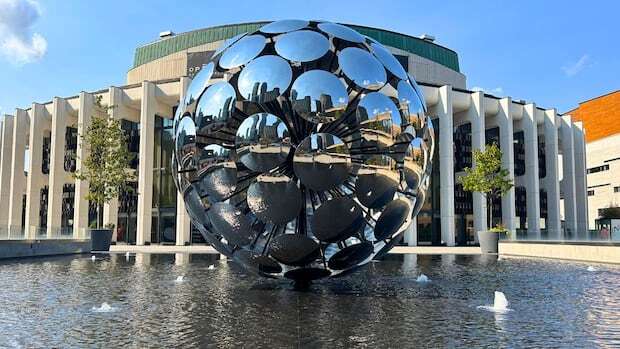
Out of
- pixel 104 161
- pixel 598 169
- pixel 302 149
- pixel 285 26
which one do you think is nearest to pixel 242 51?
pixel 285 26

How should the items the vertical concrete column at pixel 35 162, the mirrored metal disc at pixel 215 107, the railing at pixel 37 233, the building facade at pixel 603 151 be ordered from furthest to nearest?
the building facade at pixel 603 151 → the vertical concrete column at pixel 35 162 → the railing at pixel 37 233 → the mirrored metal disc at pixel 215 107

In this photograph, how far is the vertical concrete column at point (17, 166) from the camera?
45344 mm

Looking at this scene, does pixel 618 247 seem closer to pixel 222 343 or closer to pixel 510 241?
pixel 510 241

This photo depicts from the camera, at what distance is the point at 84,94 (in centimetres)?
3916

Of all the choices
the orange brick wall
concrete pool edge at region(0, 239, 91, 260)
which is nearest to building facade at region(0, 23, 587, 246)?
concrete pool edge at region(0, 239, 91, 260)

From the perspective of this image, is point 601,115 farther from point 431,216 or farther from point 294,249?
point 294,249

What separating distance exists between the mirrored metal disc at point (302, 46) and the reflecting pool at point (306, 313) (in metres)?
3.67

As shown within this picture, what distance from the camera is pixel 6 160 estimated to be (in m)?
47.8

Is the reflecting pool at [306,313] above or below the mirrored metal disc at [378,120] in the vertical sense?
below

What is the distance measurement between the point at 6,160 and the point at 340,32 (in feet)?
160

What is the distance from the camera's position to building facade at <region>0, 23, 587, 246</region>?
3819 centimetres

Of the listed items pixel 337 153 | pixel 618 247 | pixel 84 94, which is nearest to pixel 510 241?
pixel 618 247

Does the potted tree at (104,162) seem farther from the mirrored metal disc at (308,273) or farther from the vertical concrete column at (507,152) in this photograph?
the vertical concrete column at (507,152)

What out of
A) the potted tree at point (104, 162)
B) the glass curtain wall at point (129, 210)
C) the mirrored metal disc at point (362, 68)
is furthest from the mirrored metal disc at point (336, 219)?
the glass curtain wall at point (129, 210)
